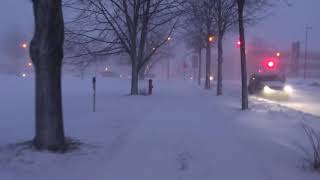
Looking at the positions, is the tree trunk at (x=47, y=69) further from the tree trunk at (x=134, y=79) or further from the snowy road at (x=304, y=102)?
the tree trunk at (x=134, y=79)

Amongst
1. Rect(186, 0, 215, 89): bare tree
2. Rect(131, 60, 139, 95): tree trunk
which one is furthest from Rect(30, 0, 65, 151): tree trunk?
Rect(186, 0, 215, 89): bare tree

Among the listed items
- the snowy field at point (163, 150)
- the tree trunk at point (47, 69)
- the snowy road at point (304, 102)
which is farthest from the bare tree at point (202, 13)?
the tree trunk at point (47, 69)

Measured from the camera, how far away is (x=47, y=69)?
9805 mm

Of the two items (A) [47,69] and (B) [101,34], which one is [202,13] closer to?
(B) [101,34]

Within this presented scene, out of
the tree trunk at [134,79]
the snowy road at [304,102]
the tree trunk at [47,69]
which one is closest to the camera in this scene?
the tree trunk at [47,69]

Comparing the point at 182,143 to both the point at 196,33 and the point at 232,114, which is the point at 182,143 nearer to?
A: the point at 232,114

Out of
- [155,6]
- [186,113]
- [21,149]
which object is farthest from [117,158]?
[155,6]

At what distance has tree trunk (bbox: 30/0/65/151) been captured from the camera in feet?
31.8

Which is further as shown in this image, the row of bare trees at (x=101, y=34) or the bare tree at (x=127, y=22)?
the bare tree at (x=127, y=22)

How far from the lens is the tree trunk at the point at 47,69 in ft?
31.8

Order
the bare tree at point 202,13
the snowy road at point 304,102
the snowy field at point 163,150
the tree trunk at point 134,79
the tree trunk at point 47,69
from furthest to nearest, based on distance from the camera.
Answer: the bare tree at point 202,13, the tree trunk at point 134,79, the snowy road at point 304,102, the tree trunk at point 47,69, the snowy field at point 163,150

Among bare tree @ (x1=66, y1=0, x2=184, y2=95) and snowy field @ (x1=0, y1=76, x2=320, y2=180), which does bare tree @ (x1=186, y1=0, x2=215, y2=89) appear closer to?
bare tree @ (x1=66, y1=0, x2=184, y2=95)

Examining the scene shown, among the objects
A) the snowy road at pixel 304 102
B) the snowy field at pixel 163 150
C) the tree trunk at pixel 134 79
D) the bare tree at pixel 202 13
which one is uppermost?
the bare tree at pixel 202 13

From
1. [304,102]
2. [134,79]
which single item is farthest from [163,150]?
[304,102]
